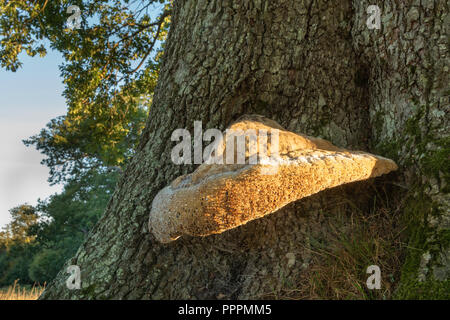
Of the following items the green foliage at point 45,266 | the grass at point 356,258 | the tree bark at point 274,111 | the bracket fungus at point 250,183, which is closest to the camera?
the bracket fungus at point 250,183

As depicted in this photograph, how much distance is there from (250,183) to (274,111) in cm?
100

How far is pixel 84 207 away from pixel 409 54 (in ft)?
60.5

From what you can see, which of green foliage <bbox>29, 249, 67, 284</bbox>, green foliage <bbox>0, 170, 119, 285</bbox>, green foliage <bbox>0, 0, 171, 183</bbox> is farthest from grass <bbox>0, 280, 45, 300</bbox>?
green foliage <bbox>0, 170, 119, 285</bbox>

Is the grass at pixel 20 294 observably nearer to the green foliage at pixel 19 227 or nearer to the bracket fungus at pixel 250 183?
the bracket fungus at pixel 250 183

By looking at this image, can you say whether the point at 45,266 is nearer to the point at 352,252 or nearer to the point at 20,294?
the point at 20,294

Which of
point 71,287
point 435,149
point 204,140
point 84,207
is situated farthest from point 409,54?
point 84,207

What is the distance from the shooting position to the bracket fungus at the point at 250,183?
1595 millimetres

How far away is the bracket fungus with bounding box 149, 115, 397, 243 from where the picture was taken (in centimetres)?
159

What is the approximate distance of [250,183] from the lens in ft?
5.18

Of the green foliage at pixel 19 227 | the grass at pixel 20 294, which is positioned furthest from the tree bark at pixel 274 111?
the green foliage at pixel 19 227

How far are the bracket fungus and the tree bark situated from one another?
0.45 m

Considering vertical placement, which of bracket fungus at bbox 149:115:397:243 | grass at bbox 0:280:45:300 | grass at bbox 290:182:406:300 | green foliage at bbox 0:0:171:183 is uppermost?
green foliage at bbox 0:0:171:183

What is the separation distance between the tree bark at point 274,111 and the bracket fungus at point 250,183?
17.7 inches

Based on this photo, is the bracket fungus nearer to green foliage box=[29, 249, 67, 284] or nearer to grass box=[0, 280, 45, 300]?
grass box=[0, 280, 45, 300]
